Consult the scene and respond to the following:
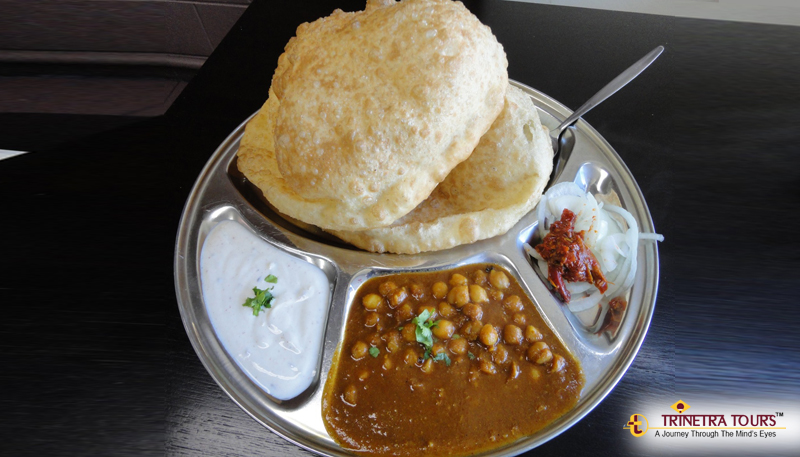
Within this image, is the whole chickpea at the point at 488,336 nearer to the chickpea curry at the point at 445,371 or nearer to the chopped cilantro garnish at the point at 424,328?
the chickpea curry at the point at 445,371

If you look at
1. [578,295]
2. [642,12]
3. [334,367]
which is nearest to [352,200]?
[334,367]

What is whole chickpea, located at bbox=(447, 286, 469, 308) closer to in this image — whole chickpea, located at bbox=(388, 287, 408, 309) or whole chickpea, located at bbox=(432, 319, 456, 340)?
whole chickpea, located at bbox=(432, 319, 456, 340)

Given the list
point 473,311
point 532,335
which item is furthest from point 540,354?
point 473,311

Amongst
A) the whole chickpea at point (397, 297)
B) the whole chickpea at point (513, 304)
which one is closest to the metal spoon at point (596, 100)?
the whole chickpea at point (513, 304)

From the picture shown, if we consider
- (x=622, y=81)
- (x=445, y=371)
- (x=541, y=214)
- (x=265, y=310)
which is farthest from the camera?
(x=622, y=81)

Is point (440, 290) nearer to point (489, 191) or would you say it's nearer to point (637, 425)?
point (489, 191)

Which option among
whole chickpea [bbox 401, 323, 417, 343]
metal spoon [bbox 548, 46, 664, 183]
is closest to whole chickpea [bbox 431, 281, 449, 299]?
whole chickpea [bbox 401, 323, 417, 343]
